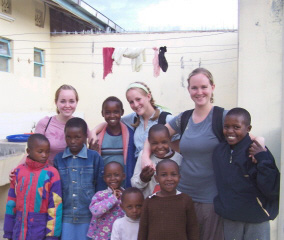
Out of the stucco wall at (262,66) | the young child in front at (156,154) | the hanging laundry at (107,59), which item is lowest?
the young child in front at (156,154)

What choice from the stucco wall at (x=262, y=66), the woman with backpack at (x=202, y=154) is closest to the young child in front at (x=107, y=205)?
the woman with backpack at (x=202, y=154)

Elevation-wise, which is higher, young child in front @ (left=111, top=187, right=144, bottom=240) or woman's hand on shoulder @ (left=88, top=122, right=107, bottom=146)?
woman's hand on shoulder @ (left=88, top=122, right=107, bottom=146)

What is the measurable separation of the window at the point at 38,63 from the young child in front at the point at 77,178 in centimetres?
847

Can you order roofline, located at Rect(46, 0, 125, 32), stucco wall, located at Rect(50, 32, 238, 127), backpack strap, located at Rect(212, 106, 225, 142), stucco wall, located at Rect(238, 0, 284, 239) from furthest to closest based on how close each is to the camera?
1. stucco wall, located at Rect(50, 32, 238, 127)
2. roofline, located at Rect(46, 0, 125, 32)
3. stucco wall, located at Rect(238, 0, 284, 239)
4. backpack strap, located at Rect(212, 106, 225, 142)

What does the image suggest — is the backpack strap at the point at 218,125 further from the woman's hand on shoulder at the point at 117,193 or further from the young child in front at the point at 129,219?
the woman's hand on shoulder at the point at 117,193

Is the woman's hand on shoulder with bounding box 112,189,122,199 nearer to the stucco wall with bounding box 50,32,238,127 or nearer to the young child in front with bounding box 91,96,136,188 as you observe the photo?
the young child in front with bounding box 91,96,136,188

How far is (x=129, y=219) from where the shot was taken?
2.37m

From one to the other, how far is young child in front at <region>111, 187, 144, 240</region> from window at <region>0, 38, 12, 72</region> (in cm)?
747

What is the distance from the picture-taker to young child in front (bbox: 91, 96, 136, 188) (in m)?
2.78

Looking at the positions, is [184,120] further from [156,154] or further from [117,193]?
[117,193]

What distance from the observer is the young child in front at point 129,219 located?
7.68 ft

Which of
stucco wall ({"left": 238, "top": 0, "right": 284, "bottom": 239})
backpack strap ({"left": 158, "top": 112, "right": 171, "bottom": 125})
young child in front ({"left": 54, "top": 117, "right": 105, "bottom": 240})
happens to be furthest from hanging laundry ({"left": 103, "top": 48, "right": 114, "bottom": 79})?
young child in front ({"left": 54, "top": 117, "right": 105, "bottom": 240})

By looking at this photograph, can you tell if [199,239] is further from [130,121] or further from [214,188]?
[130,121]

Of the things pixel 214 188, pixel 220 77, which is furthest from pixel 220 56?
pixel 214 188
